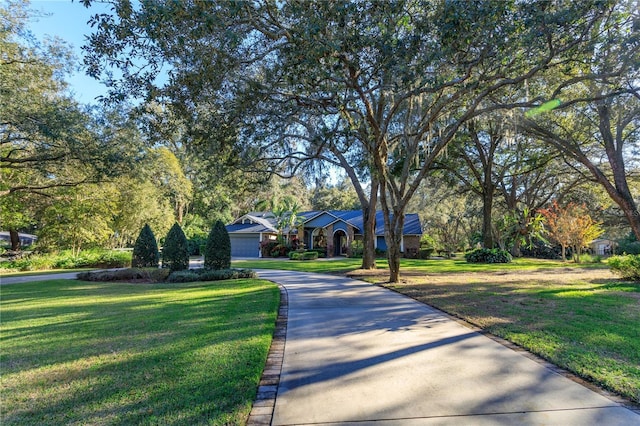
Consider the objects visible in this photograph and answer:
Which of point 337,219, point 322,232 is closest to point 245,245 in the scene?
point 322,232

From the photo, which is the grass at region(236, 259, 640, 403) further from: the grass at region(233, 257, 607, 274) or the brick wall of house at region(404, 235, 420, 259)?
the brick wall of house at region(404, 235, 420, 259)

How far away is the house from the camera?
30.2m

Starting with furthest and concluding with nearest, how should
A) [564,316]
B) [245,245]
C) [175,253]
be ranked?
[245,245] < [175,253] < [564,316]

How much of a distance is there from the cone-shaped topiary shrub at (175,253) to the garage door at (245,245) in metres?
18.2

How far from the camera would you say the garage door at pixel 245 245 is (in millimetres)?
33938

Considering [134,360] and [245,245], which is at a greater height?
[245,245]

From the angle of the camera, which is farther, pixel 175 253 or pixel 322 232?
pixel 322 232

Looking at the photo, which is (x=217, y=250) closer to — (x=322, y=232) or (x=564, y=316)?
(x=564, y=316)

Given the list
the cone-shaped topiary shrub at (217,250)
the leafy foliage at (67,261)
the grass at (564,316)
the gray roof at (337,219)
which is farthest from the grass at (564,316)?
the gray roof at (337,219)

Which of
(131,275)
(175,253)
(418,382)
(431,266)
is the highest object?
(175,253)

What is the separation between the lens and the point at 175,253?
15250mm

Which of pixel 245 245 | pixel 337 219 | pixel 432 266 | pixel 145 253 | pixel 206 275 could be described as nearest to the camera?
pixel 206 275

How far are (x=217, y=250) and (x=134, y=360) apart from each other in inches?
415

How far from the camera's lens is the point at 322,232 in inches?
1302
